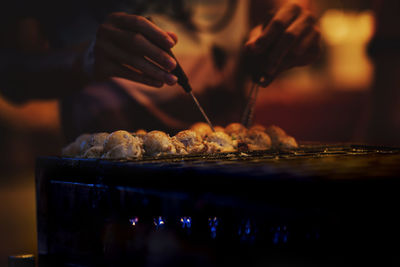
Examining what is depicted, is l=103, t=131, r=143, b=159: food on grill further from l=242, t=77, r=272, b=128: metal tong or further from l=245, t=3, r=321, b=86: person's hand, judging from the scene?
l=245, t=3, r=321, b=86: person's hand

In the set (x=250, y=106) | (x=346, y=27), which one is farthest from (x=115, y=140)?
(x=346, y=27)

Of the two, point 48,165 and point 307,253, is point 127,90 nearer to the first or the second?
point 48,165

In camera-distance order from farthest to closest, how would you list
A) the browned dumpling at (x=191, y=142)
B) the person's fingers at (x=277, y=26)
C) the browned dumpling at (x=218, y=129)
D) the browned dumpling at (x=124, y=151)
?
the person's fingers at (x=277, y=26) < the browned dumpling at (x=218, y=129) < the browned dumpling at (x=191, y=142) < the browned dumpling at (x=124, y=151)

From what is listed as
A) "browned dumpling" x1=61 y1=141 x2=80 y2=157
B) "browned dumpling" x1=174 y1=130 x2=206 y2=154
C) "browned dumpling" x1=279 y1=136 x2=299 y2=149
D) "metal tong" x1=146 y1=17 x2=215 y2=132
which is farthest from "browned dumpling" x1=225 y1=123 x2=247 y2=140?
"browned dumpling" x1=61 y1=141 x2=80 y2=157

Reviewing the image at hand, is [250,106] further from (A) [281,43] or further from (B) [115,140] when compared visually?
(B) [115,140]

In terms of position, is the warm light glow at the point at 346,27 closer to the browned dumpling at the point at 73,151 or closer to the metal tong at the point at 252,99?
the metal tong at the point at 252,99

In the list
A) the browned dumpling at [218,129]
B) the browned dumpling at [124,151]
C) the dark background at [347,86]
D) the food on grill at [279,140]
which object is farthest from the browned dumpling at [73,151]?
the dark background at [347,86]
